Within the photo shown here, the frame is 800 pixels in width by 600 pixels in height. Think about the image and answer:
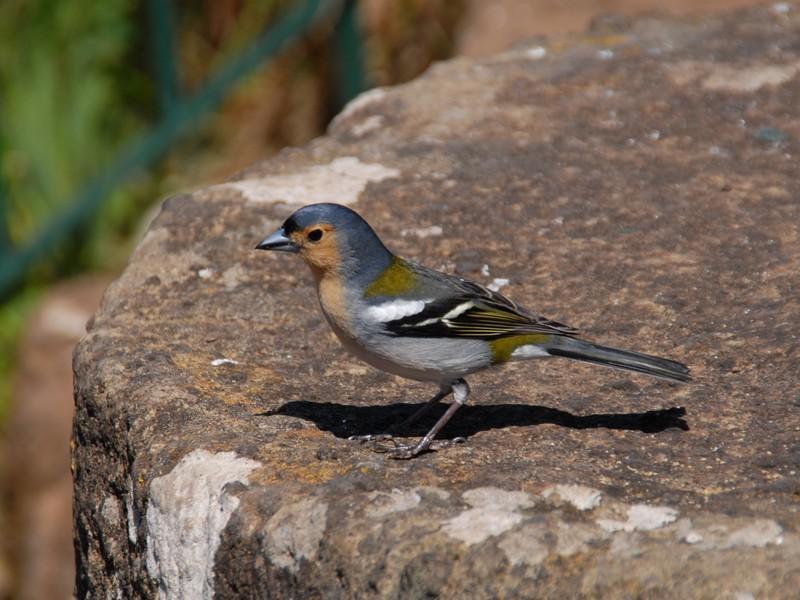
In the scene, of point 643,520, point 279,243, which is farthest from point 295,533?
point 279,243

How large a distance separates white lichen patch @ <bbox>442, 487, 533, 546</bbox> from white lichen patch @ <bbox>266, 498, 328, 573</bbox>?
31 centimetres

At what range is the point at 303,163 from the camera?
16.7 feet

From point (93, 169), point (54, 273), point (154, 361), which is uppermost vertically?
point (154, 361)

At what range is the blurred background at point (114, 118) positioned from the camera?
7.52m

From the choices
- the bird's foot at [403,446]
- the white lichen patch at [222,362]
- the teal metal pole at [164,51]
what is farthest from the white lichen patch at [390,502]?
the teal metal pole at [164,51]

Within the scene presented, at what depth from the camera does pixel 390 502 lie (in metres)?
2.99

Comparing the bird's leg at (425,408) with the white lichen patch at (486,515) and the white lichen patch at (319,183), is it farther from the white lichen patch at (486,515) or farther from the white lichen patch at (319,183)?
the white lichen patch at (319,183)

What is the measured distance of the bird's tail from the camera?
348cm

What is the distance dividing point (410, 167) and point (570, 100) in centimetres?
93

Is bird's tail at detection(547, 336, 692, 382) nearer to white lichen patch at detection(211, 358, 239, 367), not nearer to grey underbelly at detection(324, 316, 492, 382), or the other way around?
grey underbelly at detection(324, 316, 492, 382)

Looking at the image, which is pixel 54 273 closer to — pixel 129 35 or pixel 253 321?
pixel 129 35

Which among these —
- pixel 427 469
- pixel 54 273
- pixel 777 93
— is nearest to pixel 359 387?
pixel 427 469

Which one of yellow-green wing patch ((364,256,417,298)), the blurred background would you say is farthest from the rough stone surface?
the blurred background

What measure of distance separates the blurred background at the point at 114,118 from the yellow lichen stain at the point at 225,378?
3.81 m
